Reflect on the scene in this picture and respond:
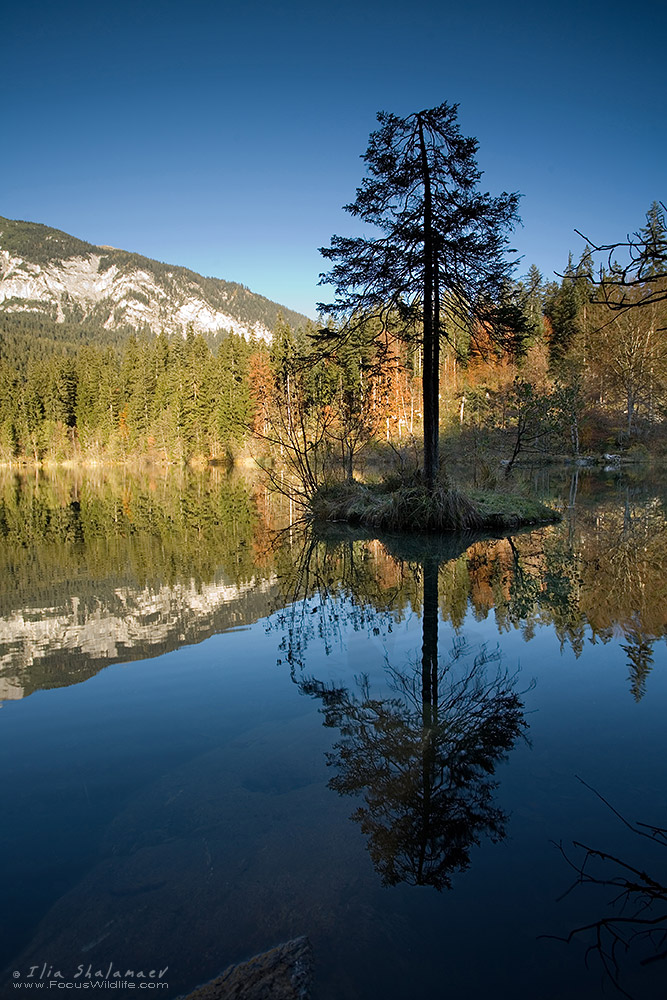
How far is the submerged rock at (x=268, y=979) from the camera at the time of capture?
2080 mm

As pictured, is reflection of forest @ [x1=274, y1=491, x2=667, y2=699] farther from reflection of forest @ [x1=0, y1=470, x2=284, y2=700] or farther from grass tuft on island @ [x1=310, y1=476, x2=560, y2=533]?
reflection of forest @ [x1=0, y1=470, x2=284, y2=700]

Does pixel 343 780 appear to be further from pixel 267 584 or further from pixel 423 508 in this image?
pixel 423 508

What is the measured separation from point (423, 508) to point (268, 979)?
12.2 meters

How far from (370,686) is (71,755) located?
7.85ft

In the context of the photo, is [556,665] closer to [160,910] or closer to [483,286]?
[160,910]

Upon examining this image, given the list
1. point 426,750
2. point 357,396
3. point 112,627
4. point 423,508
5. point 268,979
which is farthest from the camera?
point 357,396

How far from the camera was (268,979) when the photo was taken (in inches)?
84.0

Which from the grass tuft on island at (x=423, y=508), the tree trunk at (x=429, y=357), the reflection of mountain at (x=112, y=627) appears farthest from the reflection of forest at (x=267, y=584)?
the tree trunk at (x=429, y=357)

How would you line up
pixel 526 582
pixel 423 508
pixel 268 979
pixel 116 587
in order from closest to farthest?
pixel 268 979 → pixel 526 582 → pixel 116 587 → pixel 423 508

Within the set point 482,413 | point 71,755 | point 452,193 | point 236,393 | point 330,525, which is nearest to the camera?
point 71,755

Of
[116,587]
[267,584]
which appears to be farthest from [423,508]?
[116,587]

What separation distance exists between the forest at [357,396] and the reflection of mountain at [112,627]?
7085mm

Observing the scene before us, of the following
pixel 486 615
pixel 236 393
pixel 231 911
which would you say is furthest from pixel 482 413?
pixel 231 911

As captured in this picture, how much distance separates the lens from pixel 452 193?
43.7 ft
